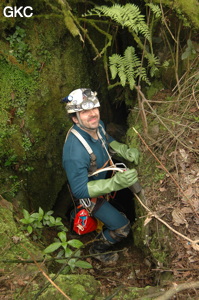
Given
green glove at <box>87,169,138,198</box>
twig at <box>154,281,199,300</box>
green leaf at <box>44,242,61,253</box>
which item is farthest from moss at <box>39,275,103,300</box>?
green glove at <box>87,169,138,198</box>

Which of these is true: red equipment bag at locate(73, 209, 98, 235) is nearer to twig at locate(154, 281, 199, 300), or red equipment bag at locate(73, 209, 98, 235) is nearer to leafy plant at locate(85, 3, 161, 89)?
leafy plant at locate(85, 3, 161, 89)

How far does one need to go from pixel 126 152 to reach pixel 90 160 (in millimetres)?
678

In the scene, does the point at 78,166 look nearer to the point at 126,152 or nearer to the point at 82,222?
the point at 126,152

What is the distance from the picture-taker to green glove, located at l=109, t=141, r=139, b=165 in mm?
4340

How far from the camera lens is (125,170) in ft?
13.4

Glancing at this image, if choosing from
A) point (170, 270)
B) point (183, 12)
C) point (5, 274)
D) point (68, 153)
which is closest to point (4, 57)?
point (68, 153)

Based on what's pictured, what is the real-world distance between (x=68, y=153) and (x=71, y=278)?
1.76 metres

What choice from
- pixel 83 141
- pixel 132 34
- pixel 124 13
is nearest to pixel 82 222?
pixel 83 141

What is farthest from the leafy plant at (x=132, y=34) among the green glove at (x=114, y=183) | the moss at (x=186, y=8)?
the green glove at (x=114, y=183)

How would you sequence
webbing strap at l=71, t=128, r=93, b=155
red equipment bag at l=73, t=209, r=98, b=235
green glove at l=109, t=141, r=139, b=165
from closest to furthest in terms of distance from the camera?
webbing strap at l=71, t=128, r=93, b=155, green glove at l=109, t=141, r=139, b=165, red equipment bag at l=73, t=209, r=98, b=235

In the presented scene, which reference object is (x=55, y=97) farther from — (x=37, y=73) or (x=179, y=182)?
(x=179, y=182)

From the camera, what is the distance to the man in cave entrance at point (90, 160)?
156 inches

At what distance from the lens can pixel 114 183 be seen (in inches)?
155

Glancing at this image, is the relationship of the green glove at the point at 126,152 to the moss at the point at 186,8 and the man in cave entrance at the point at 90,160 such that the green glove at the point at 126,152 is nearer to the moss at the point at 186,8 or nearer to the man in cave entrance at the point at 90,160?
the man in cave entrance at the point at 90,160
